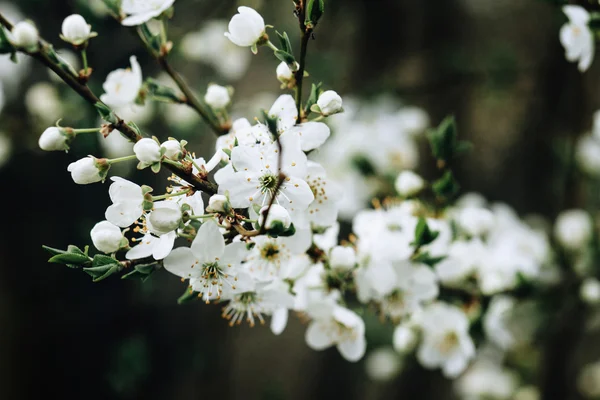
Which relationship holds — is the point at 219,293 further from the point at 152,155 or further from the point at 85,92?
the point at 85,92

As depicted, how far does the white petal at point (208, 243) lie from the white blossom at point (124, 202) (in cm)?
11

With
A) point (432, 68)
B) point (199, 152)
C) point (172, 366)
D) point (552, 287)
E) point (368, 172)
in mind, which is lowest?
point (172, 366)

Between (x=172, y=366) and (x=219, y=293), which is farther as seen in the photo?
(x=172, y=366)

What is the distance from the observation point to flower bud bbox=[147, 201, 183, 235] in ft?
2.73

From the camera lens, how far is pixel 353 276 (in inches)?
46.0

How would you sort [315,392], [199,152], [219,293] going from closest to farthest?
[219,293] < [199,152] < [315,392]

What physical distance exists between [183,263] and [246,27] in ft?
1.46

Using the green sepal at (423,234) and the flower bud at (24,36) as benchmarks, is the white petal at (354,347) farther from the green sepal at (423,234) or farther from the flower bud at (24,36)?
the flower bud at (24,36)

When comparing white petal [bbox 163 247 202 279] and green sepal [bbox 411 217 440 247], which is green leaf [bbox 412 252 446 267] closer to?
green sepal [bbox 411 217 440 247]

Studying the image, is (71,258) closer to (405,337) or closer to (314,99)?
(314,99)

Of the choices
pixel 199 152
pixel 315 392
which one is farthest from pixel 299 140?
pixel 315 392

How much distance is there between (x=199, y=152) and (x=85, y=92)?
1.64m

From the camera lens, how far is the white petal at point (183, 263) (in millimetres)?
929

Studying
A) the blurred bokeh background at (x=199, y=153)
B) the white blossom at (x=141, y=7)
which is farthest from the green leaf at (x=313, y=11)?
the blurred bokeh background at (x=199, y=153)
